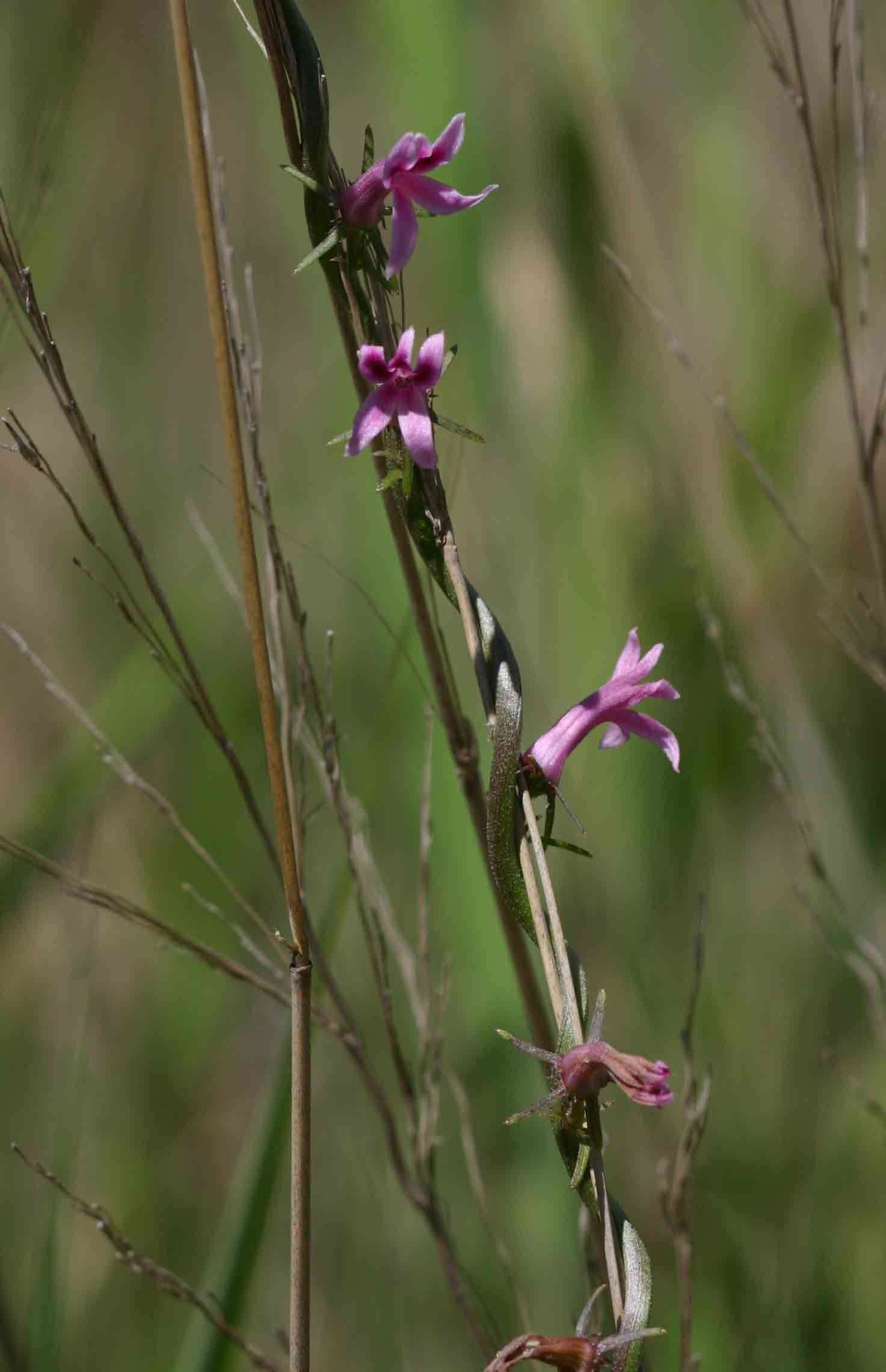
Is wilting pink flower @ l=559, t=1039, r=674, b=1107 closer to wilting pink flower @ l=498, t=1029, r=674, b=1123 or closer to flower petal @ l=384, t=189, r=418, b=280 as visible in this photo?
wilting pink flower @ l=498, t=1029, r=674, b=1123

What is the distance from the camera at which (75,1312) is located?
46.1 inches

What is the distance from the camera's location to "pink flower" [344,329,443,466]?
451 millimetres

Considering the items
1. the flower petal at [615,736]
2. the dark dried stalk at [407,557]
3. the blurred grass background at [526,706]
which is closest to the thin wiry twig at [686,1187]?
the dark dried stalk at [407,557]

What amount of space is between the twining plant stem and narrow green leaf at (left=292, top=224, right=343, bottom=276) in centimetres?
3

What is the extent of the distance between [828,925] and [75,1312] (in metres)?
0.74

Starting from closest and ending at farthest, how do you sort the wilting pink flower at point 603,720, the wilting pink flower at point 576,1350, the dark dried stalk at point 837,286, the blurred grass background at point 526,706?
the wilting pink flower at point 576,1350 < the wilting pink flower at point 603,720 < the dark dried stalk at point 837,286 < the blurred grass background at point 526,706

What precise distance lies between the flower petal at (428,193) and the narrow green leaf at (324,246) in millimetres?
25

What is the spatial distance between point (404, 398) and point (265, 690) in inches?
4.4

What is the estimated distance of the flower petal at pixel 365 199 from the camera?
474mm

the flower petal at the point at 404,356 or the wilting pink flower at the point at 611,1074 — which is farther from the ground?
the flower petal at the point at 404,356

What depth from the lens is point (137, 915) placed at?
29.1 inches

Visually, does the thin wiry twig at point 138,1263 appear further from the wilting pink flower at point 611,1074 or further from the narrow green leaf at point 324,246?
the narrow green leaf at point 324,246

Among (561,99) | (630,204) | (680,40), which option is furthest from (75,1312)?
(680,40)

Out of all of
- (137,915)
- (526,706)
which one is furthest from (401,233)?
(526,706)
